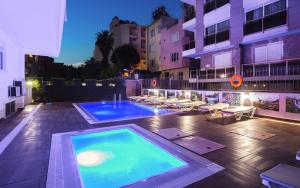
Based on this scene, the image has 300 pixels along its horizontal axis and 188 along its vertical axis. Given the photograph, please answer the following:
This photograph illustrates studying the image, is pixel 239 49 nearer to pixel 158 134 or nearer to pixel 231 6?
pixel 231 6

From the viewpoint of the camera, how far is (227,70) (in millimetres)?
15492

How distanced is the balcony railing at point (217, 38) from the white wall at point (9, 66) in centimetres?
1567

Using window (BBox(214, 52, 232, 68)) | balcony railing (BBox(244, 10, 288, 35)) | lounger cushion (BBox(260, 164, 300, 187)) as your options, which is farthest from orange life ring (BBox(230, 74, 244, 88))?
lounger cushion (BBox(260, 164, 300, 187))

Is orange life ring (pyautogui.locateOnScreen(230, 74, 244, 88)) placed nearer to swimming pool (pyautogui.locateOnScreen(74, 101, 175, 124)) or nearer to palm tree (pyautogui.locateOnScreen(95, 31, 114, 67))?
swimming pool (pyautogui.locateOnScreen(74, 101, 175, 124))

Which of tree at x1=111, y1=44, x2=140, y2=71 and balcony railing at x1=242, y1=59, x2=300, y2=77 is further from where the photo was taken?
tree at x1=111, y1=44, x2=140, y2=71

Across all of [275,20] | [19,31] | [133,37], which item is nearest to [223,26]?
[275,20]

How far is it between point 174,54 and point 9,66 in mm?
18629

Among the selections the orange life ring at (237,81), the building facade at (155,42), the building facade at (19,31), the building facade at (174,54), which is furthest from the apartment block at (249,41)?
the building facade at (155,42)

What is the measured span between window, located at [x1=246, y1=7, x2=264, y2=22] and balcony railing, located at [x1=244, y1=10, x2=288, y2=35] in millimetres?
457

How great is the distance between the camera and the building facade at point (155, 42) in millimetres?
32381

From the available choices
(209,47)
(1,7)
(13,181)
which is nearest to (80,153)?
(13,181)

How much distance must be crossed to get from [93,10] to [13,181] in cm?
8859

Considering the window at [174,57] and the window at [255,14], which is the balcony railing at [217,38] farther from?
the window at [174,57]

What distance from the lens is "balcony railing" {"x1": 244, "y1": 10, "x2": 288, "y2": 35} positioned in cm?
1228
